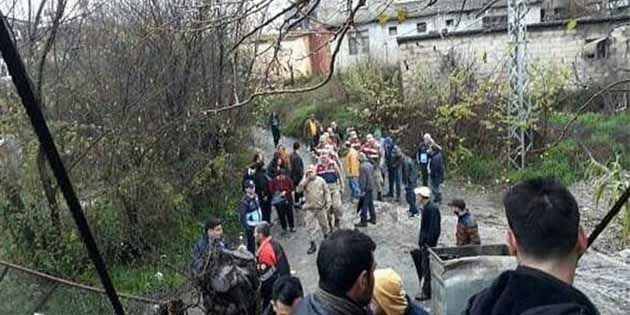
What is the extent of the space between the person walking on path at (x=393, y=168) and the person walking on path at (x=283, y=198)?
2.57 m

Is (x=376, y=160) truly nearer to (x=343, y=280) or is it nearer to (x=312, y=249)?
(x=312, y=249)

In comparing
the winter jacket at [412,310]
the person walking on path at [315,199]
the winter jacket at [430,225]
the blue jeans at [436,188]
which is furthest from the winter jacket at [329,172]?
the winter jacket at [412,310]

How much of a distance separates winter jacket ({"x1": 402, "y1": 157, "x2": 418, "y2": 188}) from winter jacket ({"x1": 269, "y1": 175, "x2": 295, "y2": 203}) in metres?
2.38

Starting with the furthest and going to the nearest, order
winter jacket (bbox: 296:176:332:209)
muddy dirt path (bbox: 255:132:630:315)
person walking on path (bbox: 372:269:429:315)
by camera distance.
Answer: winter jacket (bbox: 296:176:332:209)
muddy dirt path (bbox: 255:132:630:315)
person walking on path (bbox: 372:269:429:315)

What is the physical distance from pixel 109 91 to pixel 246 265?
7072 millimetres

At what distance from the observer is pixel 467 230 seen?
328 inches

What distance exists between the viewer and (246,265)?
655 cm

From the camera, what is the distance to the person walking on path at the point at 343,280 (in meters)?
2.66

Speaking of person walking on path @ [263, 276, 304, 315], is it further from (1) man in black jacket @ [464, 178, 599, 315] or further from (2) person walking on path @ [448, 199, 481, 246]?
(2) person walking on path @ [448, 199, 481, 246]

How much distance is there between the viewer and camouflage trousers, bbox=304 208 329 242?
11766 mm

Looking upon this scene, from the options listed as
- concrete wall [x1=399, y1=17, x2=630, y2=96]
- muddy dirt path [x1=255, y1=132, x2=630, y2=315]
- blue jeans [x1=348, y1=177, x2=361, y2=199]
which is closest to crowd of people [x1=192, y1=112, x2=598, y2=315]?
muddy dirt path [x1=255, y1=132, x2=630, y2=315]

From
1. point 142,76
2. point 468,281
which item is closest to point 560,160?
point 142,76

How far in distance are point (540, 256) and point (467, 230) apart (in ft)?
21.4

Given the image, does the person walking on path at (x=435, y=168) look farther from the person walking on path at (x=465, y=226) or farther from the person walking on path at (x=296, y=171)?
the person walking on path at (x=465, y=226)
